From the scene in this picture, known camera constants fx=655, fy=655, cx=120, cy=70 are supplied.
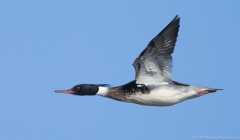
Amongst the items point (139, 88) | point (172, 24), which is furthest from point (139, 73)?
point (172, 24)

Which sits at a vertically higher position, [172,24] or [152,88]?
[172,24]

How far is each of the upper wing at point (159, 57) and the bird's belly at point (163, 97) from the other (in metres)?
0.31

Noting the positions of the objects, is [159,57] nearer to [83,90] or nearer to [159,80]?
[159,80]

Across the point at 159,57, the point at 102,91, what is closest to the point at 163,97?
the point at 159,57

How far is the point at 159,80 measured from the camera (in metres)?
15.4

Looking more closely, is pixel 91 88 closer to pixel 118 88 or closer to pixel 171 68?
pixel 118 88

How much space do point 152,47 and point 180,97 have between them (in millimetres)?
1343

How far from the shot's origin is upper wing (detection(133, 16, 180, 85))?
49.2ft

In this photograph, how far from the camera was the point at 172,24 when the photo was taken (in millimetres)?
14984

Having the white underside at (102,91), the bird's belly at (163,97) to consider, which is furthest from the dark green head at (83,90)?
the bird's belly at (163,97)

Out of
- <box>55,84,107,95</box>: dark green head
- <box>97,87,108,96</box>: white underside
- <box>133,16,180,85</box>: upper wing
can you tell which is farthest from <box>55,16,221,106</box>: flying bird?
<box>55,84,107,95</box>: dark green head

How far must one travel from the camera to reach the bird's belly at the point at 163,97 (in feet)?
49.7

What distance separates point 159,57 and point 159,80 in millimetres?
594

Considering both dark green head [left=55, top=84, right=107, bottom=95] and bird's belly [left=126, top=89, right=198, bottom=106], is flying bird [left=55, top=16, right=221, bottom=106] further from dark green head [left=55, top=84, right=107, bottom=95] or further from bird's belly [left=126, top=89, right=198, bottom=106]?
dark green head [left=55, top=84, right=107, bottom=95]
